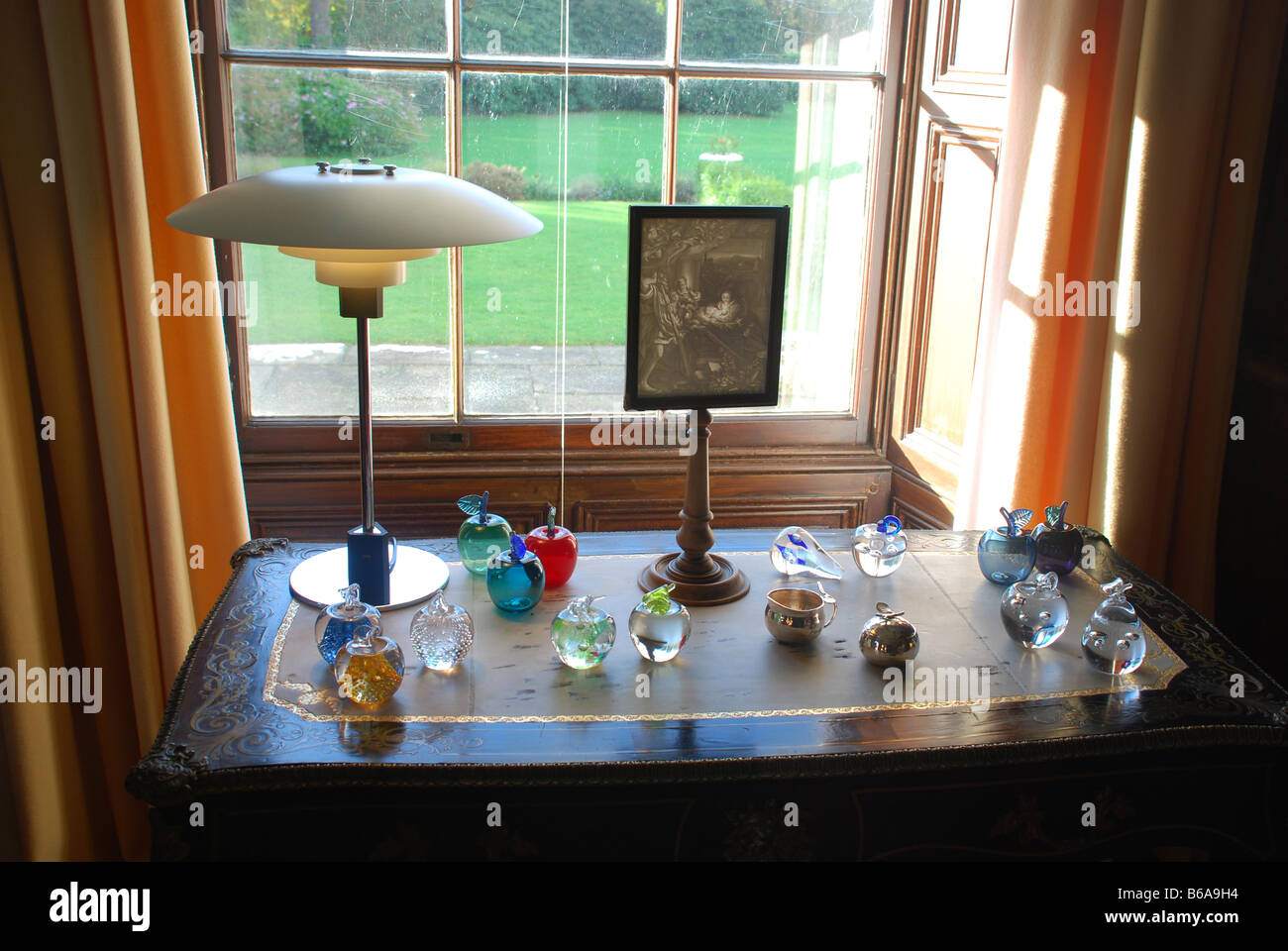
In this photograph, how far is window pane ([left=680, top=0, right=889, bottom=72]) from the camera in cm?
234

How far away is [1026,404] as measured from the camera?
7.00 ft

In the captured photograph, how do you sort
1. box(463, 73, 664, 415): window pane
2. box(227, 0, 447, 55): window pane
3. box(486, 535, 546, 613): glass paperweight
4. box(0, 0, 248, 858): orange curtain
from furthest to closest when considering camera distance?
box(463, 73, 664, 415): window pane < box(227, 0, 447, 55): window pane < box(0, 0, 248, 858): orange curtain < box(486, 535, 546, 613): glass paperweight

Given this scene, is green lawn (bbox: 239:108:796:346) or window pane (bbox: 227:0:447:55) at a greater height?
window pane (bbox: 227:0:447:55)

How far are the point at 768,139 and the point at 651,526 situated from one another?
881mm

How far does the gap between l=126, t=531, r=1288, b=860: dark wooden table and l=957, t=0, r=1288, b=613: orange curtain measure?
0.68 m

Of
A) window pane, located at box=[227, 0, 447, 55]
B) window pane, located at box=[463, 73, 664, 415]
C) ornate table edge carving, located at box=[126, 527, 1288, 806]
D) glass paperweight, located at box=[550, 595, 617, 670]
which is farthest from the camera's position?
window pane, located at box=[463, 73, 664, 415]

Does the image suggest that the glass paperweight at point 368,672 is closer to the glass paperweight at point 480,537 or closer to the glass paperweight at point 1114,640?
the glass paperweight at point 480,537

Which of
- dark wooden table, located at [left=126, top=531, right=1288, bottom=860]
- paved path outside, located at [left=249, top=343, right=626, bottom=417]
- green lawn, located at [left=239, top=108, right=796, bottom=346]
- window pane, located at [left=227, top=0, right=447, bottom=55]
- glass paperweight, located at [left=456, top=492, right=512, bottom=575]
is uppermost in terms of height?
window pane, located at [left=227, top=0, right=447, bottom=55]

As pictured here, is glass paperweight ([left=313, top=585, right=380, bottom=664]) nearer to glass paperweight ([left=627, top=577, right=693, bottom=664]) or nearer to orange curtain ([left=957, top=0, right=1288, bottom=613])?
glass paperweight ([left=627, top=577, right=693, bottom=664])

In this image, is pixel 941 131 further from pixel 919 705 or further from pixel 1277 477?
pixel 919 705

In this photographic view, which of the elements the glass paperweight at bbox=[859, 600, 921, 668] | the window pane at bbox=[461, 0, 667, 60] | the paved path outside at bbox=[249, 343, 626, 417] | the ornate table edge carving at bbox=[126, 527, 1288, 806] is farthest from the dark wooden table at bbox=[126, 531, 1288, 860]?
the window pane at bbox=[461, 0, 667, 60]

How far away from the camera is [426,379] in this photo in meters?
2.44

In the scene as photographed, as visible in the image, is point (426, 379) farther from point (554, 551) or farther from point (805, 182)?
point (805, 182)

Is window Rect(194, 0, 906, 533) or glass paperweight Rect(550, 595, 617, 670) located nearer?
glass paperweight Rect(550, 595, 617, 670)
